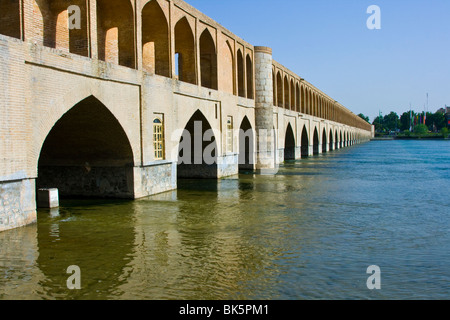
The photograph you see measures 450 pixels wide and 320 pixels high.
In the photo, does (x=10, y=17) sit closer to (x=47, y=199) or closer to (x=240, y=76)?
(x=47, y=199)

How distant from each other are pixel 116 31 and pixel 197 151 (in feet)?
19.4

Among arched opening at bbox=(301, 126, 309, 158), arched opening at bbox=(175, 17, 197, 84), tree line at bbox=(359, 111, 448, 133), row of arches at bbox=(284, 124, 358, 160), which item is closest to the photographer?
arched opening at bbox=(175, 17, 197, 84)

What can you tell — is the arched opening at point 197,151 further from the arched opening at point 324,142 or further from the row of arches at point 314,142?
the arched opening at point 324,142

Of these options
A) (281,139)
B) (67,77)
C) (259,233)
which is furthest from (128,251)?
(281,139)

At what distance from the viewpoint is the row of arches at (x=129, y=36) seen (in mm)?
10312

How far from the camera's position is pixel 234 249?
6.83m

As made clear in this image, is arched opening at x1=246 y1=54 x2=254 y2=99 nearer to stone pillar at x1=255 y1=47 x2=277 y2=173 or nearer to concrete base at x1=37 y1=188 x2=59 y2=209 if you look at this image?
stone pillar at x1=255 y1=47 x2=277 y2=173

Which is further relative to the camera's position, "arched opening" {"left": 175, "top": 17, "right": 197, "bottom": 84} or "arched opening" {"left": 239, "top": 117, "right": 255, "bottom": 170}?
"arched opening" {"left": 239, "top": 117, "right": 255, "bottom": 170}

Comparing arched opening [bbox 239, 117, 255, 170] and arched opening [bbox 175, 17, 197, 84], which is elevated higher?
arched opening [bbox 175, 17, 197, 84]

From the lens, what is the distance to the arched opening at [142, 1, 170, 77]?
13473 millimetres

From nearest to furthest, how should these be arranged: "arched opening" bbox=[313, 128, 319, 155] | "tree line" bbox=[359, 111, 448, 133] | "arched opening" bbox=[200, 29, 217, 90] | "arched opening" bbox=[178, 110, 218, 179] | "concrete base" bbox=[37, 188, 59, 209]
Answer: "concrete base" bbox=[37, 188, 59, 209]
"arched opening" bbox=[178, 110, 218, 179]
"arched opening" bbox=[200, 29, 217, 90]
"arched opening" bbox=[313, 128, 319, 155]
"tree line" bbox=[359, 111, 448, 133]

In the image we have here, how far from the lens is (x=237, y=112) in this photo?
64.1 ft

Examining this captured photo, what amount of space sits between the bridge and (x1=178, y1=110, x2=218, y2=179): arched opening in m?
0.04

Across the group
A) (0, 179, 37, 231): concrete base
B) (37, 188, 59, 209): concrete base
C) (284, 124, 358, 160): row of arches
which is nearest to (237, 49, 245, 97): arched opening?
(284, 124, 358, 160): row of arches
